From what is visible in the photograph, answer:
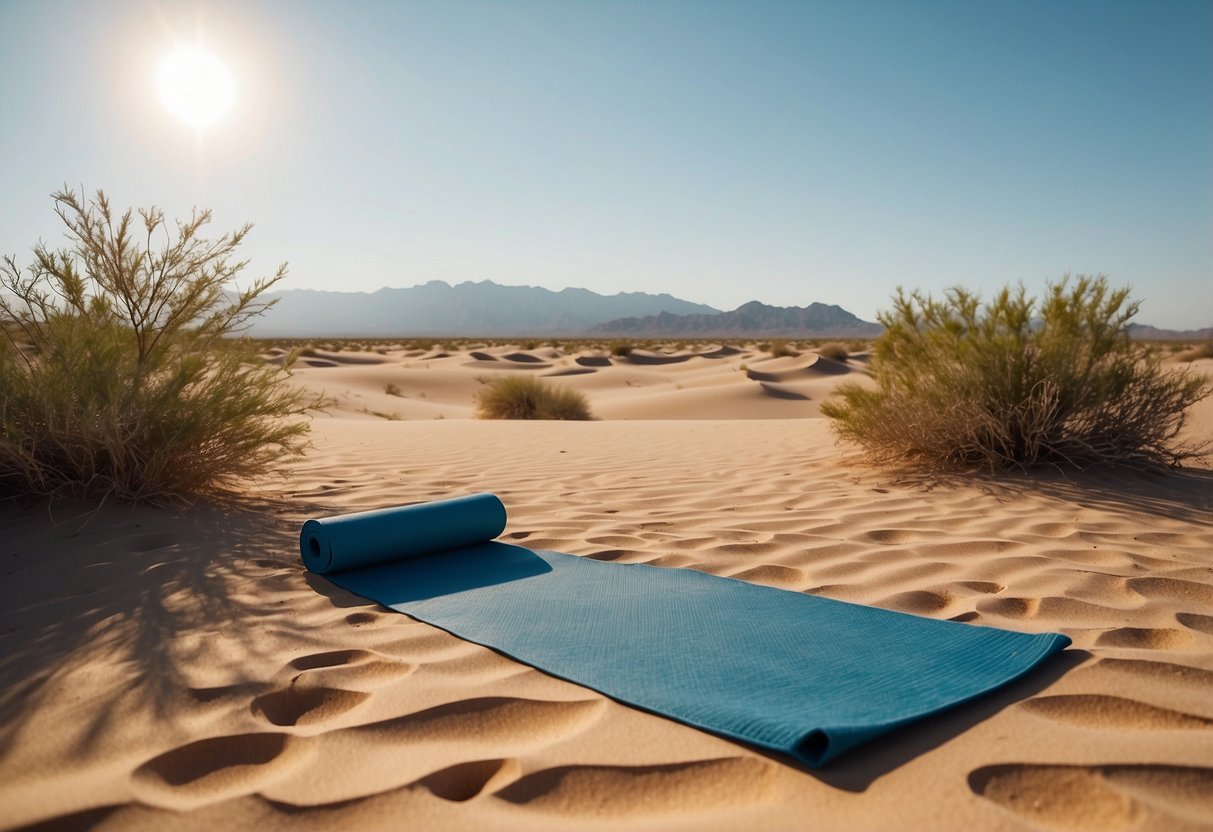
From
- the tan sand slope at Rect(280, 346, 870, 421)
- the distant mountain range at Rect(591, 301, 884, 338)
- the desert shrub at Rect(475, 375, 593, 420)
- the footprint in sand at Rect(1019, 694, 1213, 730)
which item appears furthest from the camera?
the distant mountain range at Rect(591, 301, 884, 338)

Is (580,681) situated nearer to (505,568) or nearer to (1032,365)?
(505,568)

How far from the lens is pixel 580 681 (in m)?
2.38

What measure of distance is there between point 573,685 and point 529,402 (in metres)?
13.0

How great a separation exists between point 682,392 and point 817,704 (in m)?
16.9

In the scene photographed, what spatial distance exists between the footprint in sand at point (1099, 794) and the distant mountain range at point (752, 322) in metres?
171

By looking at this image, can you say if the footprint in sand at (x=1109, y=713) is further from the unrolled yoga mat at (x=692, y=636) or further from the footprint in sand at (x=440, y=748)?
the footprint in sand at (x=440, y=748)

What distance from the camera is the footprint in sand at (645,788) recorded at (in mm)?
1779

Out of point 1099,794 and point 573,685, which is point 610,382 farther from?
point 1099,794

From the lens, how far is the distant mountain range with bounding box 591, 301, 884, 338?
583 feet

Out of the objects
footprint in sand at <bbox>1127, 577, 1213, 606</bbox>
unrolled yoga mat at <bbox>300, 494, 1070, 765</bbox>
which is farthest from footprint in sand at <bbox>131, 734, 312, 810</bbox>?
footprint in sand at <bbox>1127, 577, 1213, 606</bbox>

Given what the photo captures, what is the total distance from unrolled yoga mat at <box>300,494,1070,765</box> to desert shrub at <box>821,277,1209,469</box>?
326 centimetres

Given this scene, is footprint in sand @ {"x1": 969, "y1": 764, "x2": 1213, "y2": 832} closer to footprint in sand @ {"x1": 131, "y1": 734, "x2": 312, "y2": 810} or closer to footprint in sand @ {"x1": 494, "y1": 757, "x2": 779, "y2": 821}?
footprint in sand @ {"x1": 494, "y1": 757, "x2": 779, "y2": 821}

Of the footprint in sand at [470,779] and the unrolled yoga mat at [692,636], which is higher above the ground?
the unrolled yoga mat at [692,636]

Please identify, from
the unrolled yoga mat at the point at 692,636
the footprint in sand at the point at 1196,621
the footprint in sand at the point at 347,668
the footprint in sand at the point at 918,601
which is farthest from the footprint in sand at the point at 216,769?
the footprint in sand at the point at 1196,621
